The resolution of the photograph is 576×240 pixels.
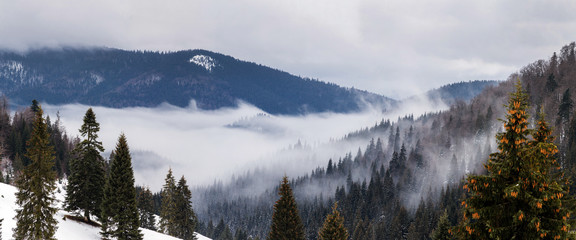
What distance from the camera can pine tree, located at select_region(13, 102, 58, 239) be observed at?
30797mm

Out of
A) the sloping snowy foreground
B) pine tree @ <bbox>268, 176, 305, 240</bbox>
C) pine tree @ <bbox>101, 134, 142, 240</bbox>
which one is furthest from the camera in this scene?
pine tree @ <bbox>101, 134, 142, 240</bbox>

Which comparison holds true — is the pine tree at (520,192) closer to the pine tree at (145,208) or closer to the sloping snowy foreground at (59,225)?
the sloping snowy foreground at (59,225)

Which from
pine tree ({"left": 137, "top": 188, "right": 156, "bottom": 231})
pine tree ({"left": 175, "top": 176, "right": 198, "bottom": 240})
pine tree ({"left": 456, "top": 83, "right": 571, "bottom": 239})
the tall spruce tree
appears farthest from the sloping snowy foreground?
pine tree ({"left": 456, "top": 83, "right": 571, "bottom": 239})

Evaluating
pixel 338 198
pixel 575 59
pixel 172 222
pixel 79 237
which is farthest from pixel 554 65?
pixel 79 237

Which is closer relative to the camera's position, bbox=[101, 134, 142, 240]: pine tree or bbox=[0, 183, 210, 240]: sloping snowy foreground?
bbox=[0, 183, 210, 240]: sloping snowy foreground

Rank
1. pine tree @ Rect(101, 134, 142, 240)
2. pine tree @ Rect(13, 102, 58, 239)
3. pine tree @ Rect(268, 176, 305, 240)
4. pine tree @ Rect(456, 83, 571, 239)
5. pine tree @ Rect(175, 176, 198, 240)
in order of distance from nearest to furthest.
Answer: pine tree @ Rect(456, 83, 571, 239), pine tree @ Rect(13, 102, 58, 239), pine tree @ Rect(268, 176, 305, 240), pine tree @ Rect(101, 134, 142, 240), pine tree @ Rect(175, 176, 198, 240)

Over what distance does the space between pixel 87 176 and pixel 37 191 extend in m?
15.5

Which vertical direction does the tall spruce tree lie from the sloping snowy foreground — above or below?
above

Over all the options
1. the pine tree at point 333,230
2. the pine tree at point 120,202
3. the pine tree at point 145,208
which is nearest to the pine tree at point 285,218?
the pine tree at point 333,230

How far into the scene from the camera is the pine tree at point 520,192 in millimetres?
11680

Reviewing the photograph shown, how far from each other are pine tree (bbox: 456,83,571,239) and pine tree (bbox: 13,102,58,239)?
30.9 metres

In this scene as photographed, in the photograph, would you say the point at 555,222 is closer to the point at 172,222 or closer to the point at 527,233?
the point at 527,233

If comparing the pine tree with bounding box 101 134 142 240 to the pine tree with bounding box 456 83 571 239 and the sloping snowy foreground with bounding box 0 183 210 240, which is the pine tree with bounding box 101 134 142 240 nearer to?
the sloping snowy foreground with bounding box 0 183 210 240

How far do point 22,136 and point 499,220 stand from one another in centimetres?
12895
